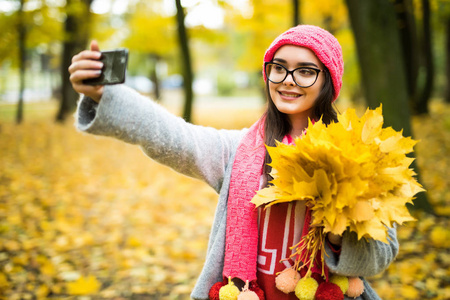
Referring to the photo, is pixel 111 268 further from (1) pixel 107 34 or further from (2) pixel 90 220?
(1) pixel 107 34

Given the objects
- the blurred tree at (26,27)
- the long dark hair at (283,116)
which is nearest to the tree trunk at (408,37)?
the long dark hair at (283,116)

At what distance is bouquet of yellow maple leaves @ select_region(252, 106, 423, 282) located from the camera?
1.22 m

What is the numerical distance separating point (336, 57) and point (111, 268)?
3164mm

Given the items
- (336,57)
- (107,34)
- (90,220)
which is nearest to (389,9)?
(336,57)

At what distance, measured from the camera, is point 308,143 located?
1.28m

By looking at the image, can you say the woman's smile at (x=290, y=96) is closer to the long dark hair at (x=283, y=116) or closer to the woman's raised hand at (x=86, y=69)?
the long dark hair at (x=283, y=116)

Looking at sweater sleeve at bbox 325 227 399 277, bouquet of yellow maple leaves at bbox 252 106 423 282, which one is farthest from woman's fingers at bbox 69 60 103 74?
sweater sleeve at bbox 325 227 399 277

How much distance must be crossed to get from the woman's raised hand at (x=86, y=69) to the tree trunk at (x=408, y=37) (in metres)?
6.29

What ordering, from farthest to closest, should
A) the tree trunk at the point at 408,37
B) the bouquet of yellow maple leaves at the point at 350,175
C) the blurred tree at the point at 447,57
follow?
the blurred tree at the point at 447,57 < the tree trunk at the point at 408,37 < the bouquet of yellow maple leaves at the point at 350,175

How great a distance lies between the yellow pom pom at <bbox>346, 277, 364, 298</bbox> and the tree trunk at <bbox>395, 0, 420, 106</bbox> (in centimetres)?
582

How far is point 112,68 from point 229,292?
101 cm

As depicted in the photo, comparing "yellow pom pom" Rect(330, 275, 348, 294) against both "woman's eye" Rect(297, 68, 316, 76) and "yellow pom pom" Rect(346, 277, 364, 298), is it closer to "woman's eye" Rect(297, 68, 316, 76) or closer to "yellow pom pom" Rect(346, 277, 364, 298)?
"yellow pom pom" Rect(346, 277, 364, 298)

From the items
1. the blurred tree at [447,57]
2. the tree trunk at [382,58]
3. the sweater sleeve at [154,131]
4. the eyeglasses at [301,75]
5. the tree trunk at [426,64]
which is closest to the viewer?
the sweater sleeve at [154,131]

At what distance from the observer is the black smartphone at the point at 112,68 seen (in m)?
1.28
